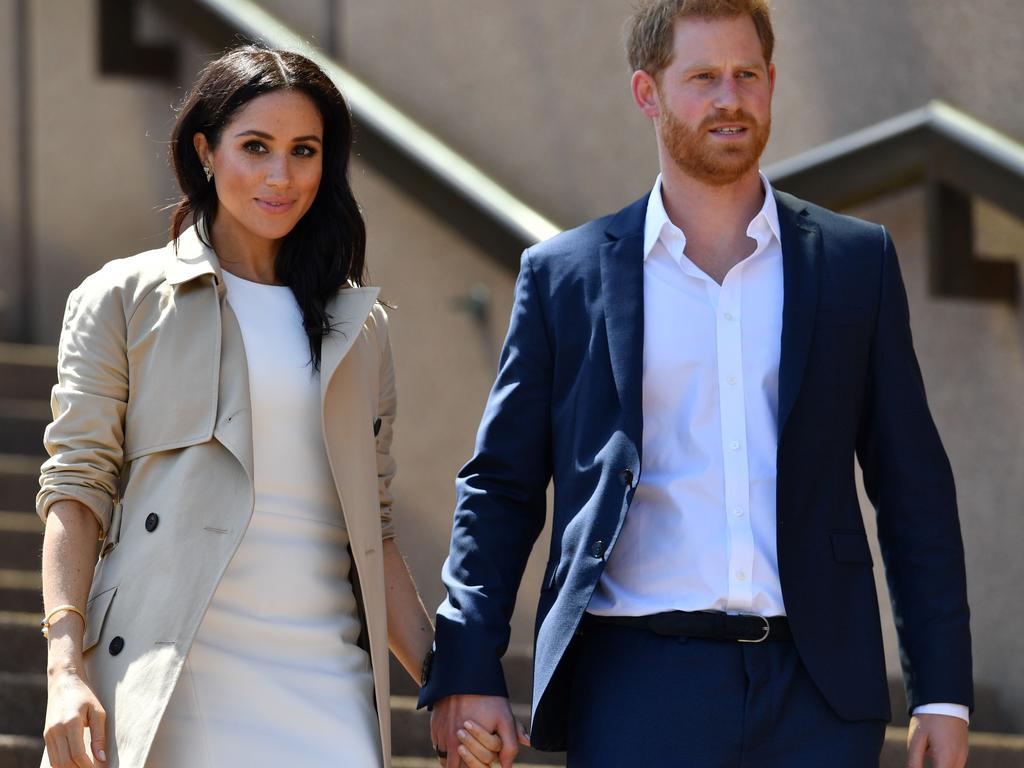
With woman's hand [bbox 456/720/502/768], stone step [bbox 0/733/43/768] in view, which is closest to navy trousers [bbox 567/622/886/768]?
woman's hand [bbox 456/720/502/768]

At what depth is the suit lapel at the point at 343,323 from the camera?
3.12m

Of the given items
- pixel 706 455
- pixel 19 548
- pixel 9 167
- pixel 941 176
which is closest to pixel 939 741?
pixel 706 455

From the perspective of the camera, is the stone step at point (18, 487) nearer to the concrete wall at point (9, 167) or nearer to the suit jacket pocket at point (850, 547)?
the concrete wall at point (9, 167)

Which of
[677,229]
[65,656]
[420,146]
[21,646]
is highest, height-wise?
[420,146]

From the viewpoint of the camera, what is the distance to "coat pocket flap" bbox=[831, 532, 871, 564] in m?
3.03

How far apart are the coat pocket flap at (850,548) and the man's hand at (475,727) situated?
67 cm

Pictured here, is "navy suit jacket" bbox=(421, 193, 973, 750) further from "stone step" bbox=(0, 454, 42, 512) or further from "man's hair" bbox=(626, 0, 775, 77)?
"stone step" bbox=(0, 454, 42, 512)

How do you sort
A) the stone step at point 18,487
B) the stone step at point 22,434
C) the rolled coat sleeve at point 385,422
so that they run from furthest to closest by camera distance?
the stone step at point 22,434 < the stone step at point 18,487 < the rolled coat sleeve at point 385,422

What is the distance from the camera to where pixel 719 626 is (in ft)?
9.68

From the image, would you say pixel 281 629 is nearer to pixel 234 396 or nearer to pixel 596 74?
pixel 234 396

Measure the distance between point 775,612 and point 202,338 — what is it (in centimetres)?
114

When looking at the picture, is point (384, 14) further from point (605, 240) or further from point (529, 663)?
point (605, 240)

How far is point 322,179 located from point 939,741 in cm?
160

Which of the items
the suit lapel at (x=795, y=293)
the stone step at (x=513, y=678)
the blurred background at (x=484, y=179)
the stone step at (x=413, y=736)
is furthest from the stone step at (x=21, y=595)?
the suit lapel at (x=795, y=293)
